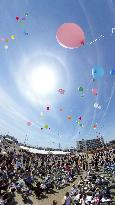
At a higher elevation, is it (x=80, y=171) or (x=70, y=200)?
(x=80, y=171)

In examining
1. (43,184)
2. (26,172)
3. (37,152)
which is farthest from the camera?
(37,152)

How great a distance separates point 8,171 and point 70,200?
8.21 metres

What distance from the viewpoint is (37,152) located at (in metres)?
56.2

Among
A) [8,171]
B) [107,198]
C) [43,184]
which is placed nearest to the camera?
[107,198]

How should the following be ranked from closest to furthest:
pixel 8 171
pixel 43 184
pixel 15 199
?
pixel 15 199
pixel 43 184
pixel 8 171

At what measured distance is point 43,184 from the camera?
2300 cm

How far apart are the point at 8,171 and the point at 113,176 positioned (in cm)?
1085

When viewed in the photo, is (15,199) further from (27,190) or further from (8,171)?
(8,171)

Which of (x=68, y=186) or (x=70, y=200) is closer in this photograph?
(x=70, y=200)

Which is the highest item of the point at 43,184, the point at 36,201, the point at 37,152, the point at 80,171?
the point at 37,152

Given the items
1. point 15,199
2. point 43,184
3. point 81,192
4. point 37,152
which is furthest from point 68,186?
point 37,152

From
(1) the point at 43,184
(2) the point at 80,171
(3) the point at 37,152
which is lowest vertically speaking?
(1) the point at 43,184

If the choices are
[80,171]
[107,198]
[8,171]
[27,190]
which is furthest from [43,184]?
[80,171]

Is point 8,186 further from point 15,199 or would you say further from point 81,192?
point 81,192
